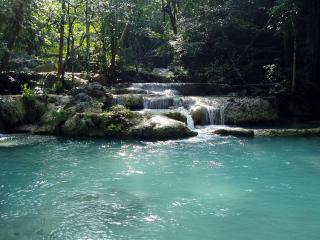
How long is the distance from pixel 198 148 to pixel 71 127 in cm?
519

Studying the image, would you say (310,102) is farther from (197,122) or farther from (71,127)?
(71,127)

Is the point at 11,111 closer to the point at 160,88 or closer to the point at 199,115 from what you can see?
the point at 199,115

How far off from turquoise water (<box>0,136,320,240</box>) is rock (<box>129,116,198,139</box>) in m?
0.91

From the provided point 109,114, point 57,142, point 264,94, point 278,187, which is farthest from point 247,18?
point 278,187

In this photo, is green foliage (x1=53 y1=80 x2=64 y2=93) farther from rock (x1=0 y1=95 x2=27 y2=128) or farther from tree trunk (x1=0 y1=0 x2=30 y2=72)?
rock (x1=0 y1=95 x2=27 y2=128)

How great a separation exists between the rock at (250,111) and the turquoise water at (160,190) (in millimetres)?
4653

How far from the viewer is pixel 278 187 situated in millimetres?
9172

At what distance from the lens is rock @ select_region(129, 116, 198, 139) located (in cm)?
1496

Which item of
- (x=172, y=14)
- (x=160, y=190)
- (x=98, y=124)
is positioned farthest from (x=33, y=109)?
(x=172, y=14)

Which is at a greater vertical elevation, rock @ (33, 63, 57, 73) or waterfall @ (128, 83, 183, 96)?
rock @ (33, 63, 57, 73)

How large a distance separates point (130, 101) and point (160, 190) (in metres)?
10.2

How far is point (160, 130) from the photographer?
14.9 meters

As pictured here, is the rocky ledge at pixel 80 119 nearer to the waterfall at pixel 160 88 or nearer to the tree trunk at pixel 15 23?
the tree trunk at pixel 15 23

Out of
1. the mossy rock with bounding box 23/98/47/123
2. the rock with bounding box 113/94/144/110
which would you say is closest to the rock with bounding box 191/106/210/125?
the rock with bounding box 113/94/144/110
